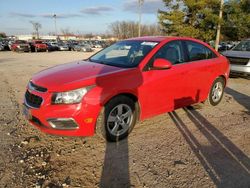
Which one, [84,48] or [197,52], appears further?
[84,48]

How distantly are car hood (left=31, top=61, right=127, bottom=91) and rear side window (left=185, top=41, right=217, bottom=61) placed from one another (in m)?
1.82

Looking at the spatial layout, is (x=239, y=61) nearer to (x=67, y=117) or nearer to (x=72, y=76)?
(x=72, y=76)

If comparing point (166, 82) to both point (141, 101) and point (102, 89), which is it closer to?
point (141, 101)

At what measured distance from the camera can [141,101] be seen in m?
4.55

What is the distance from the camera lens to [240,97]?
301 inches

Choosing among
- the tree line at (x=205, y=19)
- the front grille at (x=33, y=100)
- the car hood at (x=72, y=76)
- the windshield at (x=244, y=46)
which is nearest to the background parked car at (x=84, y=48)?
the tree line at (x=205, y=19)

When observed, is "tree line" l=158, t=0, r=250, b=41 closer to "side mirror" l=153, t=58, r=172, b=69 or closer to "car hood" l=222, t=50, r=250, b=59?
"car hood" l=222, t=50, r=250, b=59

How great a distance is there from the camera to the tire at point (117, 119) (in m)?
4.11

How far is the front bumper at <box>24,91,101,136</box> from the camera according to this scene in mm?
3859

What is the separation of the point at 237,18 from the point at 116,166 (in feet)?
78.0

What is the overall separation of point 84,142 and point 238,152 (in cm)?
239

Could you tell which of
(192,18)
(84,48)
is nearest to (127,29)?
(84,48)

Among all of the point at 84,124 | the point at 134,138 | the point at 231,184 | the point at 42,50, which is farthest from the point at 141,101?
the point at 42,50

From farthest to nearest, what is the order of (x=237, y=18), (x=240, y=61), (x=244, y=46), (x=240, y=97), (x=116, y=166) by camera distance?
1. (x=237, y=18)
2. (x=244, y=46)
3. (x=240, y=61)
4. (x=240, y=97)
5. (x=116, y=166)
